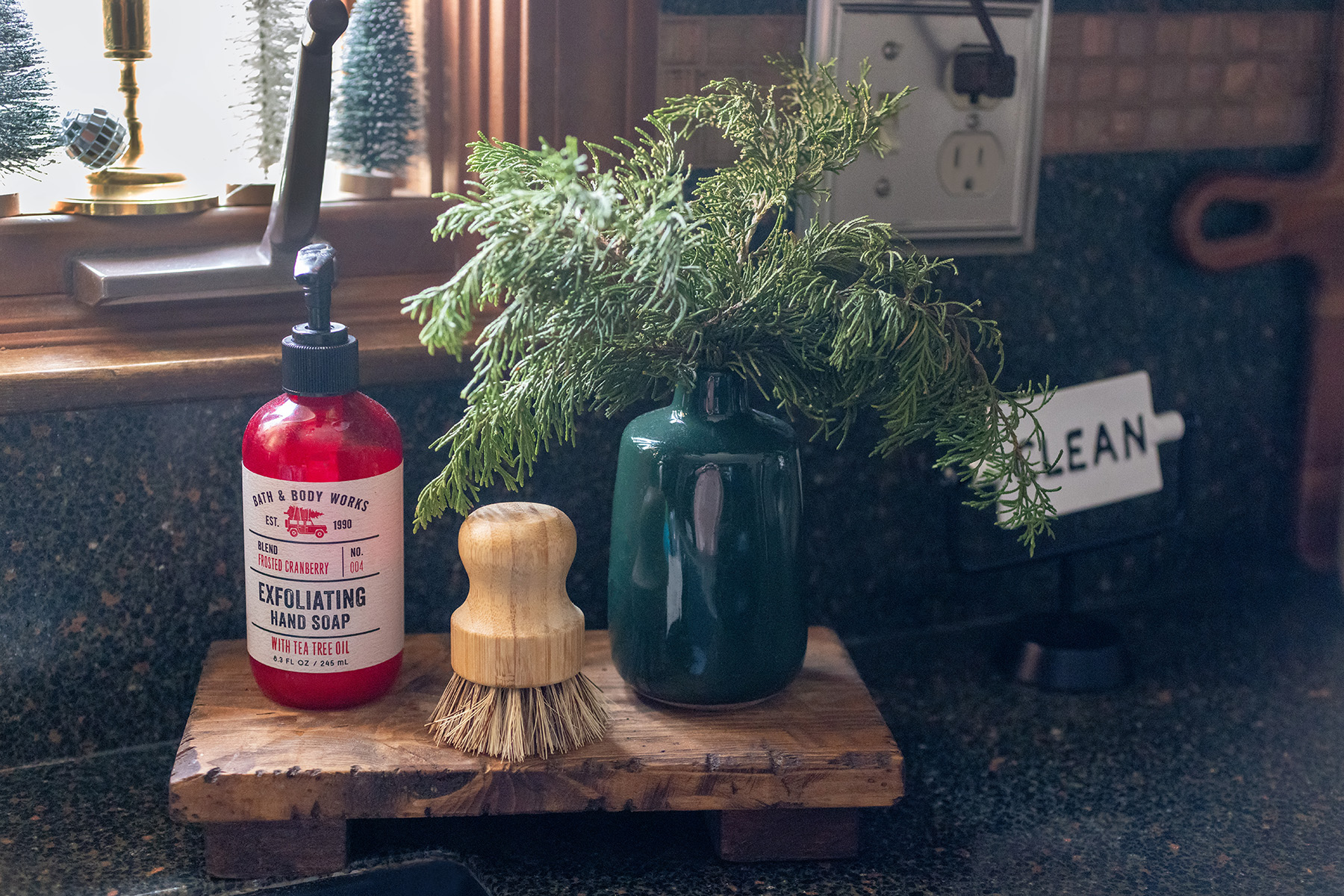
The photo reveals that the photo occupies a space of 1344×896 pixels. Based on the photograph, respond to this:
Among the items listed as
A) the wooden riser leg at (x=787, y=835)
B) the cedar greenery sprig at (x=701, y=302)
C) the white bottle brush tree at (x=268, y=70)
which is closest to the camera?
the cedar greenery sprig at (x=701, y=302)

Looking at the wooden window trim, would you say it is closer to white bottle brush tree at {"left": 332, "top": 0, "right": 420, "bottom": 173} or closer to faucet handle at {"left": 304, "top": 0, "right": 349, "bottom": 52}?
white bottle brush tree at {"left": 332, "top": 0, "right": 420, "bottom": 173}

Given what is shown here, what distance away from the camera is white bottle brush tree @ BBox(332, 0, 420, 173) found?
86 centimetres

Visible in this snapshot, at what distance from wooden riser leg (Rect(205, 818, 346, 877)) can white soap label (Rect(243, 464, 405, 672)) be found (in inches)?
3.3

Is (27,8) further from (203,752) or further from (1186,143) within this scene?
(1186,143)

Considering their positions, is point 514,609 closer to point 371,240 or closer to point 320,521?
point 320,521

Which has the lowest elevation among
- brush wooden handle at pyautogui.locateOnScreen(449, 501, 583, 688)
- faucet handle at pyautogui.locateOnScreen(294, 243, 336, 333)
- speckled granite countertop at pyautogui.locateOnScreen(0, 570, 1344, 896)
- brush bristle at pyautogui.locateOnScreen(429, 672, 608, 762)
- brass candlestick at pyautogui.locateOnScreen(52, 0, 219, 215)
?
speckled granite countertop at pyautogui.locateOnScreen(0, 570, 1344, 896)

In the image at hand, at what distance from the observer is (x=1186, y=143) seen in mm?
1042

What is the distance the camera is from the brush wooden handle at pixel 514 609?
67 centimetres

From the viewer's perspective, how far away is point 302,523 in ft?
2.26

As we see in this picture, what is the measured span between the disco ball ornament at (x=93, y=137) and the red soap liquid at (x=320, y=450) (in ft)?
0.73

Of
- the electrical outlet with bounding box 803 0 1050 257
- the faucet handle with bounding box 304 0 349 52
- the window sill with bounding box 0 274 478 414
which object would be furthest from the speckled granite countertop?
the faucet handle with bounding box 304 0 349 52

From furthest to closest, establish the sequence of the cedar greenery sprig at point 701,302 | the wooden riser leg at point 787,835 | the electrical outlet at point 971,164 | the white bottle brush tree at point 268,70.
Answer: the electrical outlet at point 971,164 → the white bottle brush tree at point 268,70 → the wooden riser leg at point 787,835 → the cedar greenery sprig at point 701,302

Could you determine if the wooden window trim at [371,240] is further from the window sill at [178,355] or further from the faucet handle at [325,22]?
the faucet handle at [325,22]

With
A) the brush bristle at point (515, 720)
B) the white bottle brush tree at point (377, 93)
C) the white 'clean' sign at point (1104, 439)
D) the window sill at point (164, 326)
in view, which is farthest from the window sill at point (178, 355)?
the white 'clean' sign at point (1104, 439)
